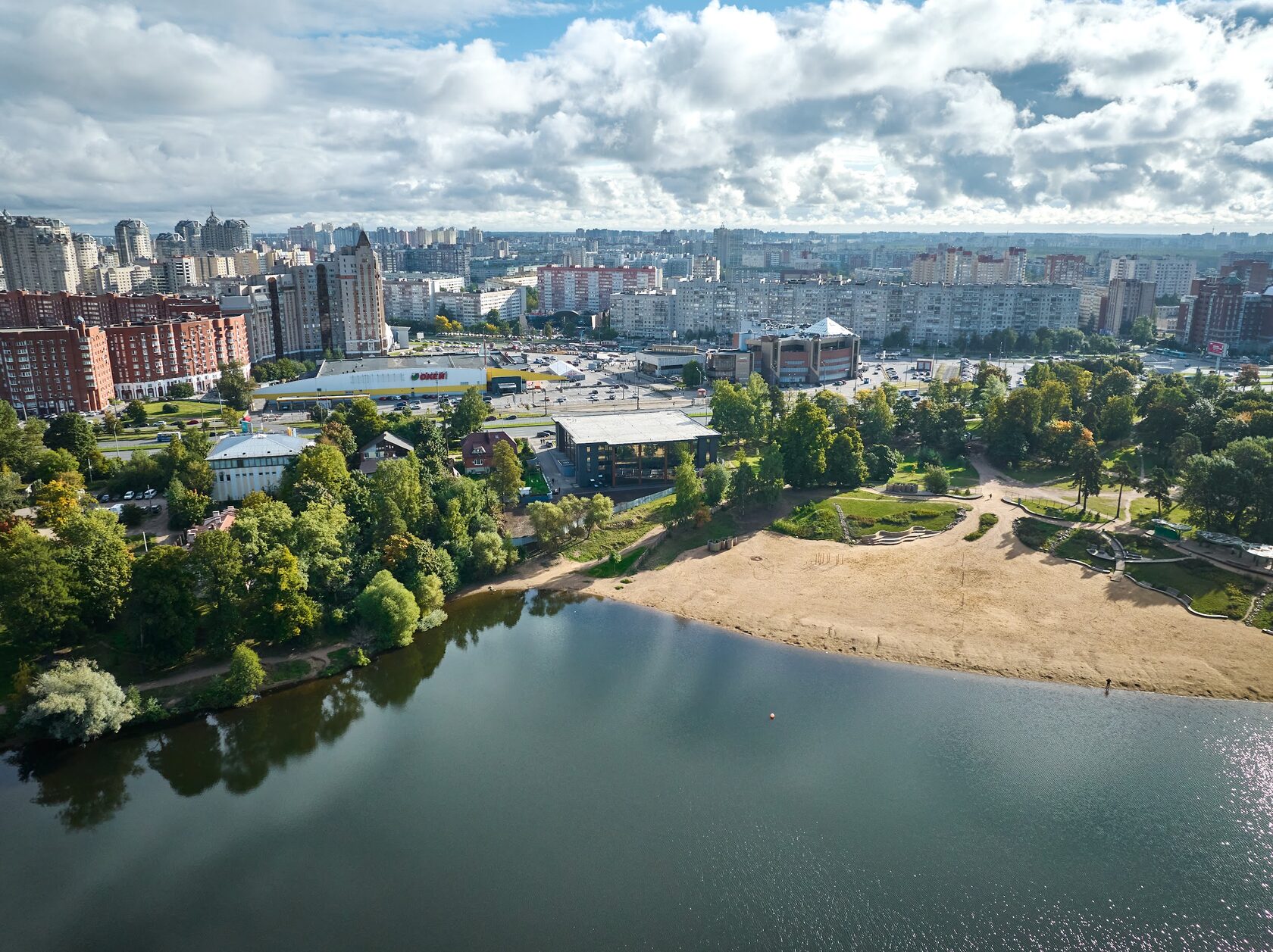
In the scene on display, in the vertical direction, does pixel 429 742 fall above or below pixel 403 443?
below

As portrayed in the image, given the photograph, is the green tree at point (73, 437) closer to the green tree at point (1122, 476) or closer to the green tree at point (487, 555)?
the green tree at point (487, 555)

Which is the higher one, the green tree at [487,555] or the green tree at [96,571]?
the green tree at [96,571]

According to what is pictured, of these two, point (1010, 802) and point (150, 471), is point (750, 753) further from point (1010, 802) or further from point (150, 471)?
point (150, 471)

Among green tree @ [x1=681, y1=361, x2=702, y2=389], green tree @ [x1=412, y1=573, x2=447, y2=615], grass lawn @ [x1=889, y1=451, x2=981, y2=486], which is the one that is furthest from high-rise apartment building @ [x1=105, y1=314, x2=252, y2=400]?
grass lawn @ [x1=889, y1=451, x2=981, y2=486]

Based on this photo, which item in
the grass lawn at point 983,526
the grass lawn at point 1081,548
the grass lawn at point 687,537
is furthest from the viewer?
the grass lawn at point 983,526

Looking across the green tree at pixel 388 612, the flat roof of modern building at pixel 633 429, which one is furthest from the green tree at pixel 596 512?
the green tree at pixel 388 612

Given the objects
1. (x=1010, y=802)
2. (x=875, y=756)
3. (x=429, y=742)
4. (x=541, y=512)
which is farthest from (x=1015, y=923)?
(x=541, y=512)

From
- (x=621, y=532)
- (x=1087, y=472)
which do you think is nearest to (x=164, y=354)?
(x=621, y=532)
